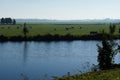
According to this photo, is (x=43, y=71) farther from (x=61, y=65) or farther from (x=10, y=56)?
(x=10, y=56)

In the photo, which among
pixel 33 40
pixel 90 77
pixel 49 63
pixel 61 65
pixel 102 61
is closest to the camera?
pixel 90 77

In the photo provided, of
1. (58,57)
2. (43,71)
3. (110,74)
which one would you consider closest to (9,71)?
(43,71)

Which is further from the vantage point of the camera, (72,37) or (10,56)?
(72,37)

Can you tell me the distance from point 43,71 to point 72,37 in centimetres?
5818

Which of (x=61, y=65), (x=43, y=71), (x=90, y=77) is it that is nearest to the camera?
(x=90, y=77)

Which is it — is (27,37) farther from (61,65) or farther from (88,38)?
(61,65)

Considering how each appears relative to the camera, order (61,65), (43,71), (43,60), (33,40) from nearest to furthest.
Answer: (43,71) → (61,65) → (43,60) → (33,40)

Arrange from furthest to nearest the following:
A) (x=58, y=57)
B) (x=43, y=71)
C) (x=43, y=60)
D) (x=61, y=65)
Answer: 1. (x=58, y=57)
2. (x=43, y=60)
3. (x=61, y=65)
4. (x=43, y=71)

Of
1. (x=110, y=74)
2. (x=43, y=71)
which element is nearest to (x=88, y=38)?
(x=43, y=71)

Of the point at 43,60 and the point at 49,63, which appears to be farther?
the point at 43,60

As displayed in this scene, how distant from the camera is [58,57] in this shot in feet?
192

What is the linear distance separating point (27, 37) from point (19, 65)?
163 ft

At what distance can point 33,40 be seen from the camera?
9556 cm

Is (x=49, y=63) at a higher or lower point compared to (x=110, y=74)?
lower
